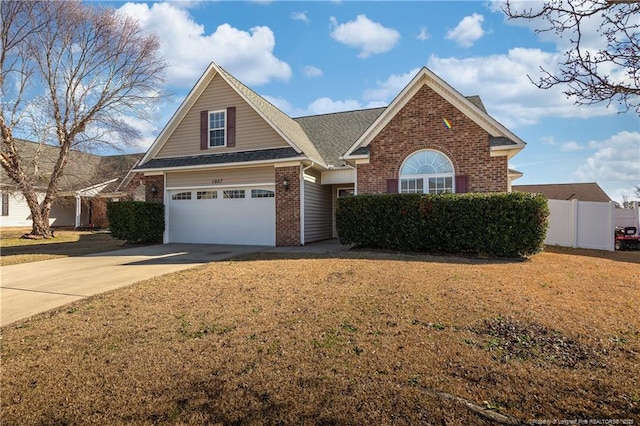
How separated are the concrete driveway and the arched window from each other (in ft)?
21.6

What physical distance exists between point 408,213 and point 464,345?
720 cm

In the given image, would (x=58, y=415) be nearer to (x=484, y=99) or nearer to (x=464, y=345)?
(x=464, y=345)

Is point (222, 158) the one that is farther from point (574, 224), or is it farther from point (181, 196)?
point (574, 224)

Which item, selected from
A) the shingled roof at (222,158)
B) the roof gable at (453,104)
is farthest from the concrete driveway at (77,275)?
the roof gable at (453,104)

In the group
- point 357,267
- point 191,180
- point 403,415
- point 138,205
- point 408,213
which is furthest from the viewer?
point 191,180

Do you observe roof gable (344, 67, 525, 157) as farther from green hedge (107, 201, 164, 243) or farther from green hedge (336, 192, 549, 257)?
green hedge (107, 201, 164, 243)

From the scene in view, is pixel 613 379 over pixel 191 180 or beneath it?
beneath

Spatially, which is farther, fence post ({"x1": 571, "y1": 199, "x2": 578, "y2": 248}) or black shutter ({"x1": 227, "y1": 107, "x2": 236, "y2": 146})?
black shutter ({"x1": 227, "y1": 107, "x2": 236, "y2": 146})

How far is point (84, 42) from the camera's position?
18.6 metres

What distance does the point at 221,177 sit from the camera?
48.3 ft

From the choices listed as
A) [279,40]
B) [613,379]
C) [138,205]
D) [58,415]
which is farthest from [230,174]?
[613,379]

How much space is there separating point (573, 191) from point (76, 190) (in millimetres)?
42642

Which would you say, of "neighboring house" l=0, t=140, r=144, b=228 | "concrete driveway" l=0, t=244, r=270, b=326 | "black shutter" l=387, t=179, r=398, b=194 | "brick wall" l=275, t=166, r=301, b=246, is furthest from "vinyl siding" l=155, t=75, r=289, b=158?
"neighboring house" l=0, t=140, r=144, b=228

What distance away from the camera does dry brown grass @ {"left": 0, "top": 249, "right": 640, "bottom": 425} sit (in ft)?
9.04
